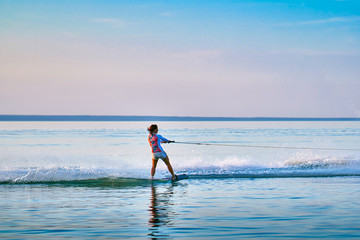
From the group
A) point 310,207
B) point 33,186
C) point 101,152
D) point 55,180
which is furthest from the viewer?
point 101,152

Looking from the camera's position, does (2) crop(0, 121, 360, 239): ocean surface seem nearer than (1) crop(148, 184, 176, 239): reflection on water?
Yes

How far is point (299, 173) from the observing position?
19016 mm

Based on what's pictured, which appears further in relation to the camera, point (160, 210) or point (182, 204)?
point (182, 204)

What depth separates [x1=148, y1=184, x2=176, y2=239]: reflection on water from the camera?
8.86 metres

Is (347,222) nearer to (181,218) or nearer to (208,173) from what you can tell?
(181,218)

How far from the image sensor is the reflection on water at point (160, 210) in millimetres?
8861

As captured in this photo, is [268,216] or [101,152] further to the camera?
[101,152]

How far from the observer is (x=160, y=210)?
10734 mm

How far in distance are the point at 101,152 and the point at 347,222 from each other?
2478 cm

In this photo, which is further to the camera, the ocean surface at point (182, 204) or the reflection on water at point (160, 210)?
the reflection on water at point (160, 210)

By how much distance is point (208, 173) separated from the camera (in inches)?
755

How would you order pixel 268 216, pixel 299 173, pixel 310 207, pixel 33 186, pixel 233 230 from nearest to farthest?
pixel 233 230, pixel 268 216, pixel 310 207, pixel 33 186, pixel 299 173

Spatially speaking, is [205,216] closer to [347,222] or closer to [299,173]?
[347,222]

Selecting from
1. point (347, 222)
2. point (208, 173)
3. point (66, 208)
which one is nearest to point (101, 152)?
point (208, 173)
